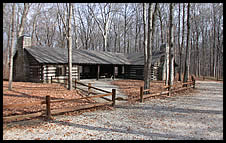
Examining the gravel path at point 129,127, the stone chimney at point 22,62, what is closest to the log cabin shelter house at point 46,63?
the stone chimney at point 22,62

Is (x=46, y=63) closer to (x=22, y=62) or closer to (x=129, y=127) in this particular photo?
(x=22, y=62)

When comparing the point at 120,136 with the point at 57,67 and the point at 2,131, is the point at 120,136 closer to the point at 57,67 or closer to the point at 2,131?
the point at 2,131

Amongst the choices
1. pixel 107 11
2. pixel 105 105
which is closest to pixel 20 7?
pixel 107 11

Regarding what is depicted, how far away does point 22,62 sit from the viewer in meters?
18.6

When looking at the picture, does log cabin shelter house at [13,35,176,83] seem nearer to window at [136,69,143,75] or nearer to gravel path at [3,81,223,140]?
window at [136,69,143,75]

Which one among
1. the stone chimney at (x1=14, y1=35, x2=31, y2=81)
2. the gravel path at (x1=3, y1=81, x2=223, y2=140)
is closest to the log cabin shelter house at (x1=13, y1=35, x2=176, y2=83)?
the stone chimney at (x1=14, y1=35, x2=31, y2=81)

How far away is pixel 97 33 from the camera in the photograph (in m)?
43.8

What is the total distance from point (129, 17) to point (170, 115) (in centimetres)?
3293

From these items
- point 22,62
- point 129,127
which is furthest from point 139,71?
point 129,127

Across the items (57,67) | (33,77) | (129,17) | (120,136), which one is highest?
(129,17)

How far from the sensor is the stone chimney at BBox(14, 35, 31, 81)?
59.8 feet

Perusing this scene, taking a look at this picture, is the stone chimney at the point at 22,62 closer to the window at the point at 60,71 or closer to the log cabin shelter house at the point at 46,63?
the log cabin shelter house at the point at 46,63

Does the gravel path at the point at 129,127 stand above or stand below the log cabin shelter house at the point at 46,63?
below

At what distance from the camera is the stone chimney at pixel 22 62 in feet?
59.8
